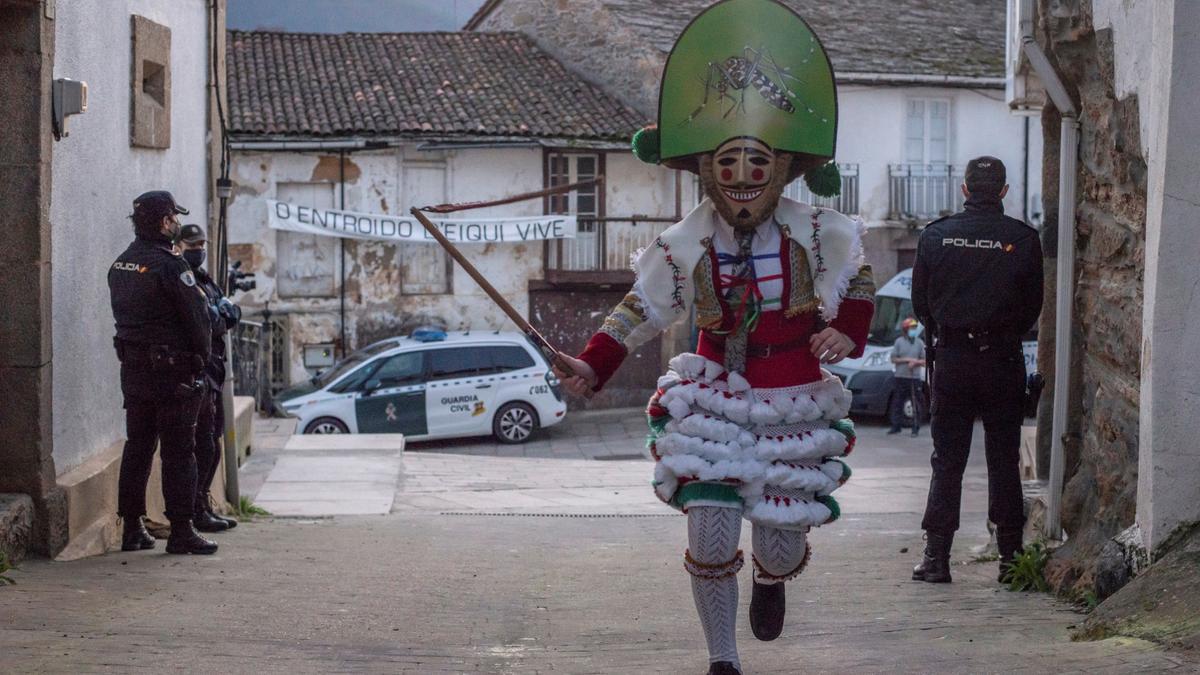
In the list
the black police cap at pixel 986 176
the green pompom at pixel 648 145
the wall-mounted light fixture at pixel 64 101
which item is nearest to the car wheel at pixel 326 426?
the wall-mounted light fixture at pixel 64 101

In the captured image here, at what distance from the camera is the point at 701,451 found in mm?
4566

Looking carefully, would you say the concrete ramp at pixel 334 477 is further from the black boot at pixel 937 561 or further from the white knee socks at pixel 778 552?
the white knee socks at pixel 778 552

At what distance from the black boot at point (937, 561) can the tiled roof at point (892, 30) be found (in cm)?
2306

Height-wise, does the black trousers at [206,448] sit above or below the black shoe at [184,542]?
above

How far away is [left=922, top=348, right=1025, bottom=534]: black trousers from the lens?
20.6ft

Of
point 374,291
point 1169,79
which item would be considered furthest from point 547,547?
point 374,291

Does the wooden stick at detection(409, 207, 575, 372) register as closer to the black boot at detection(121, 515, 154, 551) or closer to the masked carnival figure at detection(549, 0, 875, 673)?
the masked carnival figure at detection(549, 0, 875, 673)

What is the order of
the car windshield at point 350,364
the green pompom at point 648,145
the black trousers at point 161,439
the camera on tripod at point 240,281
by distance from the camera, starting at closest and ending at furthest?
the green pompom at point 648,145, the black trousers at point 161,439, the camera on tripod at point 240,281, the car windshield at point 350,364

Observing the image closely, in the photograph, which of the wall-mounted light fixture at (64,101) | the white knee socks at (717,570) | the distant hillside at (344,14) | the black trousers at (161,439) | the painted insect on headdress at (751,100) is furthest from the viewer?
the distant hillside at (344,14)

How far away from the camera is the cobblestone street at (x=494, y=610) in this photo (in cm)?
475

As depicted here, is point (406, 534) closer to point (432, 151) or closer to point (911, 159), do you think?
point (432, 151)

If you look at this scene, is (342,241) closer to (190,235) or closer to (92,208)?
(190,235)

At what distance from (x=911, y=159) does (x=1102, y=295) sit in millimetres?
24618

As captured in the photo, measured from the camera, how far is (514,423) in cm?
2292
